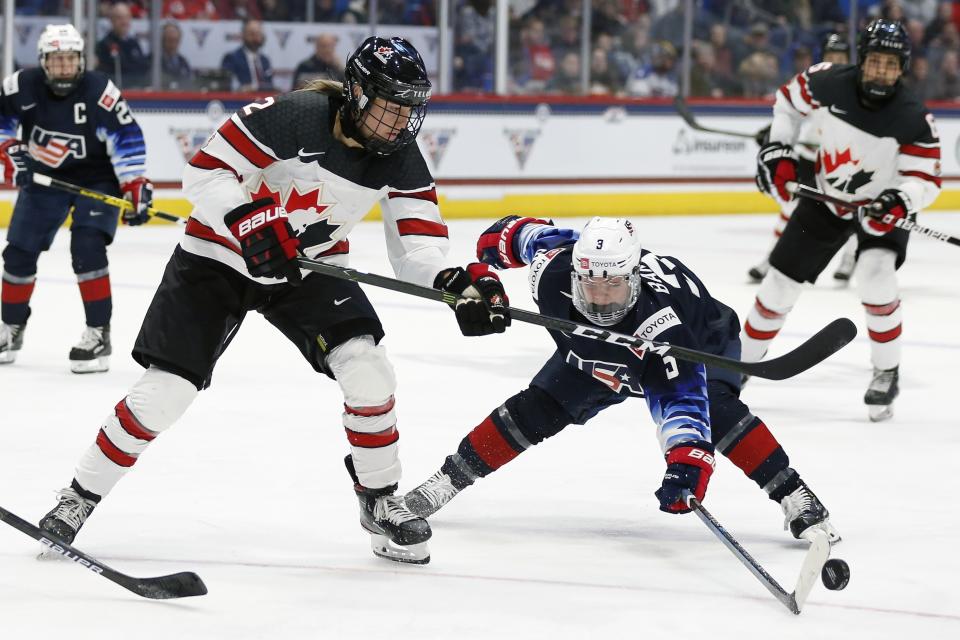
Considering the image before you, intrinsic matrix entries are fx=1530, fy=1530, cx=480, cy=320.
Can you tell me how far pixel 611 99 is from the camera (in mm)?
10703

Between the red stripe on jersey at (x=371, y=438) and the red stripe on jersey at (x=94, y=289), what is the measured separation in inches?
96.5

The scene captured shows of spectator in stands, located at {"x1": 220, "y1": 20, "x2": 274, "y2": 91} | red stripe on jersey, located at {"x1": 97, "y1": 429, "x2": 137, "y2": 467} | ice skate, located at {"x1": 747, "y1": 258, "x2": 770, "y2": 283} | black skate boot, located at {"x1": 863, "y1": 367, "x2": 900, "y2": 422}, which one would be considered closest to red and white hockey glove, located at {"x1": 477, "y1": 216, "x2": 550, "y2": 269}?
red stripe on jersey, located at {"x1": 97, "y1": 429, "x2": 137, "y2": 467}

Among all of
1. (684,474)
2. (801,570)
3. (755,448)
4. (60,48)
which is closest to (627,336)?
(684,474)

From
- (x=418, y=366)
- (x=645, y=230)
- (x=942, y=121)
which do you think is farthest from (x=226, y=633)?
(x=942, y=121)

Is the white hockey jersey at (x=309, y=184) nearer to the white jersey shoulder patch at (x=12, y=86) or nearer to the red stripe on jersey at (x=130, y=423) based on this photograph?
the red stripe on jersey at (x=130, y=423)

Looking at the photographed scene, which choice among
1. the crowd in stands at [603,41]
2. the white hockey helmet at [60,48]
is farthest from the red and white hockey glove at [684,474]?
the crowd in stands at [603,41]

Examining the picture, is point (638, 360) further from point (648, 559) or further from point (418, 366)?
point (418, 366)

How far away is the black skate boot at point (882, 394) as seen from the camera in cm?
461

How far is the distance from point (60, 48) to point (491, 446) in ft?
8.60

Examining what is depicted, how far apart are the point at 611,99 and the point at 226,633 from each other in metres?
8.50

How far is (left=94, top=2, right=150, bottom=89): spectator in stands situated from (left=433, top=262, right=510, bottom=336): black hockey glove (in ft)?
21.6

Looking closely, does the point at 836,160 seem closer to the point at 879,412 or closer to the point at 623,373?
the point at 879,412

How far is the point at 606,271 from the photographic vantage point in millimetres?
2957

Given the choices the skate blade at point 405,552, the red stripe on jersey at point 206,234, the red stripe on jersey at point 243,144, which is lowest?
the skate blade at point 405,552
